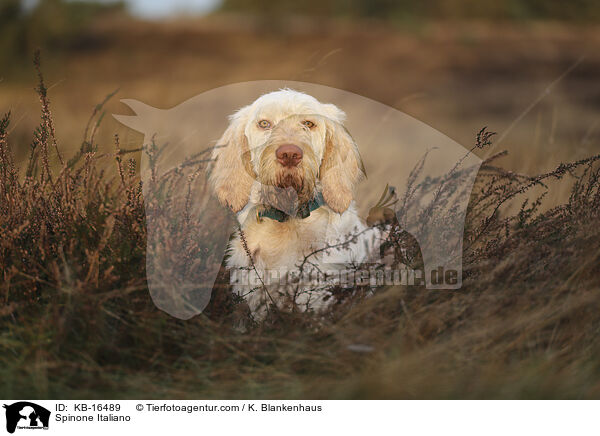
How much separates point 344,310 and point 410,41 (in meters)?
11.4

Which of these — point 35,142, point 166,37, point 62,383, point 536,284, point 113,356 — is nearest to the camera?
point 62,383

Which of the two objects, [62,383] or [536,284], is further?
[536,284]

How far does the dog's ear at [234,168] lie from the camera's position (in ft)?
8.62

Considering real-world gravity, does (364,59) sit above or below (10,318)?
above

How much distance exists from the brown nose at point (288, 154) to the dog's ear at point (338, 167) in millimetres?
236

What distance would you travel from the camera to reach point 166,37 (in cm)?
1386

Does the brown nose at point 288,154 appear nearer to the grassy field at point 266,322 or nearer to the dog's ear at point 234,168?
the dog's ear at point 234,168

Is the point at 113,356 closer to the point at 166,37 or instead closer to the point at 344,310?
the point at 344,310

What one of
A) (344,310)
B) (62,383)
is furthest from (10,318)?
(344,310)

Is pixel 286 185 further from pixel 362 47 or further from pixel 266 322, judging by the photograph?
pixel 362 47

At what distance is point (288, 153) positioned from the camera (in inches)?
93.7
